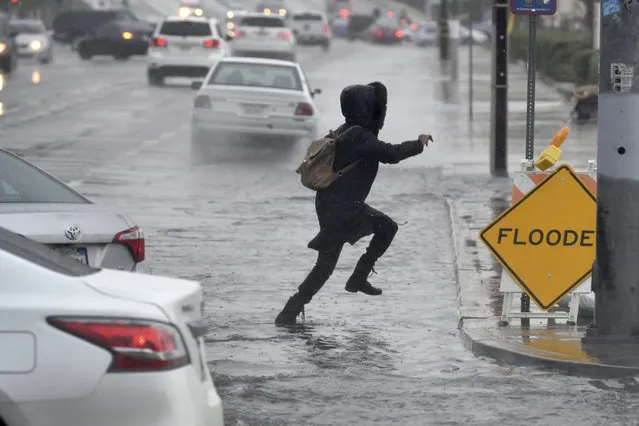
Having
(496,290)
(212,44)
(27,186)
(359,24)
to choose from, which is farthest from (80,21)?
(27,186)

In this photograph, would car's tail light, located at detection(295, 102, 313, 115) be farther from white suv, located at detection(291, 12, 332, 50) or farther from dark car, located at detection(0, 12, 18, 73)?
white suv, located at detection(291, 12, 332, 50)

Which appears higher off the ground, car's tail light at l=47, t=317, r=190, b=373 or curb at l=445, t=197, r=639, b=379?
car's tail light at l=47, t=317, r=190, b=373

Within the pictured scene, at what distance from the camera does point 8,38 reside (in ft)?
156

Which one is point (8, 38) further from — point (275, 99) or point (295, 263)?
point (295, 263)

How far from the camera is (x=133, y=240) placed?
9.61 metres

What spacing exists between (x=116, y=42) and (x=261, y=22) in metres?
5.60

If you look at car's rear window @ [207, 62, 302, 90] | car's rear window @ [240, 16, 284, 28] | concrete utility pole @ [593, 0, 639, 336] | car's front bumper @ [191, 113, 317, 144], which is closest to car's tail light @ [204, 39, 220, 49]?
car's rear window @ [240, 16, 284, 28]

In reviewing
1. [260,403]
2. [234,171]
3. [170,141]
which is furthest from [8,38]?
[260,403]

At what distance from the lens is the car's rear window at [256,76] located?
2627cm

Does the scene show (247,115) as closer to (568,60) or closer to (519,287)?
(519,287)

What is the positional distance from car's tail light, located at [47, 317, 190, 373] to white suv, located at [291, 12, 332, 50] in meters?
70.7

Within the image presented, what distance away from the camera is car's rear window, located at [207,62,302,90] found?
86.2ft

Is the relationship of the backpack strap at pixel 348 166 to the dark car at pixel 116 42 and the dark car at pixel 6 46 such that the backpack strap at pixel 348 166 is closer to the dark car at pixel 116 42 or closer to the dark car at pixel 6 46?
the dark car at pixel 6 46

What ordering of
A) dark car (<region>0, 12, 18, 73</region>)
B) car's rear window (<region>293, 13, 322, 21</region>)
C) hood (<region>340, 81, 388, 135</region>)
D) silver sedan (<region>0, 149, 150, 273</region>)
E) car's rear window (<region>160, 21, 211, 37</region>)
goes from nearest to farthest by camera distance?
silver sedan (<region>0, 149, 150, 273</region>)
hood (<region>340, 81, 388, 135</region>)
car's rear window (<region>160, 21, 211, 37</region>)
dark car (<region>0, 12, 18, 73</region>)
car's rear window (<region>293, 13, 322, 21</region>)
